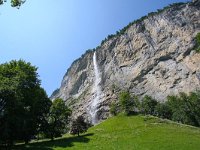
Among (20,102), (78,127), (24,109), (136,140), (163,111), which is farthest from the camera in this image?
(163,111)

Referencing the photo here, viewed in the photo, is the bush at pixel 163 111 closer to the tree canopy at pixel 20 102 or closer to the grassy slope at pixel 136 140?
the grassy slope at pixel 136 140

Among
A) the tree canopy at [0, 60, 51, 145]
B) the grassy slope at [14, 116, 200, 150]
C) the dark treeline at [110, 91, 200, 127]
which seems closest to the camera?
the grassy slope at [14, 116, 200, 150]

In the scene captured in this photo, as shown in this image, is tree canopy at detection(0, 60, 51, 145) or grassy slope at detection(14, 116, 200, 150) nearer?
grassy slope at detection(14, 116, 200, 150)

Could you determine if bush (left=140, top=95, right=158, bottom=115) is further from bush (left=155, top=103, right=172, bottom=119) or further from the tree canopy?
the tree canopy

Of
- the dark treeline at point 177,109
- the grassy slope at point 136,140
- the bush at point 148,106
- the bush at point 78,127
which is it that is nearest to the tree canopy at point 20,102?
the grassy slope at point 136,140

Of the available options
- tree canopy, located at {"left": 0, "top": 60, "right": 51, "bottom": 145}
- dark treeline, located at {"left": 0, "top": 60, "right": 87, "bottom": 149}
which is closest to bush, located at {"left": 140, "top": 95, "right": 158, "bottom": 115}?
dark treeline, located at {"left": 0, "top": 60, "right": 87, "bottom": 149}

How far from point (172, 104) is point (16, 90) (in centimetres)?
8135

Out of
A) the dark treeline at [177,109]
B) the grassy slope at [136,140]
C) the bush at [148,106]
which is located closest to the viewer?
the grassy slope at [136,140]

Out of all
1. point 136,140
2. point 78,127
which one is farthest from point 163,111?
point 136,140

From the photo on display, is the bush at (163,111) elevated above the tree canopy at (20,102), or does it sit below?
above

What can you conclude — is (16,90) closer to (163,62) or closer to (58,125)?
(58,125)

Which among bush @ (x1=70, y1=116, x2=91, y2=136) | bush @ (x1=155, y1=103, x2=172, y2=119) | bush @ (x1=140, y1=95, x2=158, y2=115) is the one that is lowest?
bush @ (x1=70, y1=116, x2=91, y2=136)

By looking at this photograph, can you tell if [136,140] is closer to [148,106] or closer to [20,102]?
[20,102]

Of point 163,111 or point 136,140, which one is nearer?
point 136,140
